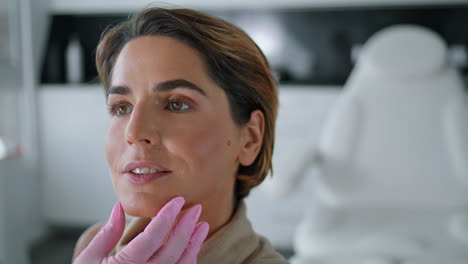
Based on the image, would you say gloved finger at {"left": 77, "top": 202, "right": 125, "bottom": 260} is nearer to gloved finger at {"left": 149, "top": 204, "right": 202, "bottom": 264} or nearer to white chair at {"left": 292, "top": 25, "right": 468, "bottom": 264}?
gloved finger at {"left": 149, "top": 204, "right": 202, "bottom": 264}

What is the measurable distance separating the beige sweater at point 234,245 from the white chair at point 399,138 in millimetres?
854

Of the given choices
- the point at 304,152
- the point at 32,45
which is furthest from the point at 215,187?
the point at 32,45

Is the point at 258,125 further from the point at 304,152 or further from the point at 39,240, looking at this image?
the point at 39,240

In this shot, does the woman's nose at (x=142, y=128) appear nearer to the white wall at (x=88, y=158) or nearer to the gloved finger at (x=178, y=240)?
the gloved finger at (x=178, y=240)

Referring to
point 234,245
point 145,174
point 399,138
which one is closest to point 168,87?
point 145,174

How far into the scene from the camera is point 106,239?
0.57 metres

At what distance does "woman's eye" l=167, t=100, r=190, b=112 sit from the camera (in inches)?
23.6

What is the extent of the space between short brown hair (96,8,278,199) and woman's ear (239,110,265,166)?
0.04ft

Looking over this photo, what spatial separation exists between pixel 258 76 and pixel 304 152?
1001 mm

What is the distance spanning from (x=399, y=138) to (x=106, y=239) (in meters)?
1.29

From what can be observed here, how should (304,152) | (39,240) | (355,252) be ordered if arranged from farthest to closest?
1. (39,240)
2. (304,152)
3. (355,252)

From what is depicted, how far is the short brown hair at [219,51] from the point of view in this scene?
0.61 m

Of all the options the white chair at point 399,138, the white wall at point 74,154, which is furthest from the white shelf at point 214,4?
the white chair at point 399,138

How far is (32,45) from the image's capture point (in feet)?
8.32
